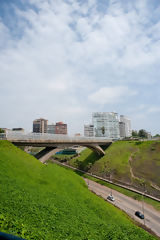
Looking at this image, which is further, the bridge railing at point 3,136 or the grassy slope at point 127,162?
the grassy slope at point 127,162

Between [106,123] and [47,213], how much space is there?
149 meters

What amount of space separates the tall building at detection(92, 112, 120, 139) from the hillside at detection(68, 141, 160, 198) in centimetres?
9027

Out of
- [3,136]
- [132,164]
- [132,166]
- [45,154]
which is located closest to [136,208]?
[132,166]

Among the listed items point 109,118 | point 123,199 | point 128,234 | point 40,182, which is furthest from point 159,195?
point 109,118

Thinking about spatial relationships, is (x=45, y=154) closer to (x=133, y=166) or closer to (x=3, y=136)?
(x=3, y=136)

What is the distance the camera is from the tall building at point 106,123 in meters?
158

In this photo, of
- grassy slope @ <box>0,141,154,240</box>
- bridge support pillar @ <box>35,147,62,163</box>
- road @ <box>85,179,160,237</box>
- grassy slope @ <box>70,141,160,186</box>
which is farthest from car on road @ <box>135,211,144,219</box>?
bridge support pillar @ <box>35,147,62,163</box>

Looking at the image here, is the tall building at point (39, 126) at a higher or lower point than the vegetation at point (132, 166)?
higher

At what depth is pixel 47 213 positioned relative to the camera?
14117mm

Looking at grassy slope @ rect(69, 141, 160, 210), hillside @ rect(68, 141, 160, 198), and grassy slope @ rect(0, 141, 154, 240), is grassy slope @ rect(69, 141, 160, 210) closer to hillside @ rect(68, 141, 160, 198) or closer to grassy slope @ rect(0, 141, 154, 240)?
hillside @ rect(68, 141, 160, 198)

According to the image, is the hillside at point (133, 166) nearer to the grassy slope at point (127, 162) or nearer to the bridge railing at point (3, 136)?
the grassy slope at point (127, 162)

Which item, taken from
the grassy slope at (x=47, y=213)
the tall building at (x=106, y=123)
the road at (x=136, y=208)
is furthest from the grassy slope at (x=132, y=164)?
the tall building at (x=106, y=123)

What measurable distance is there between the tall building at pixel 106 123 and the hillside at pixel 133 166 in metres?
90.3

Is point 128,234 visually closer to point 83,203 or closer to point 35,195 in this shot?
point 83,203
